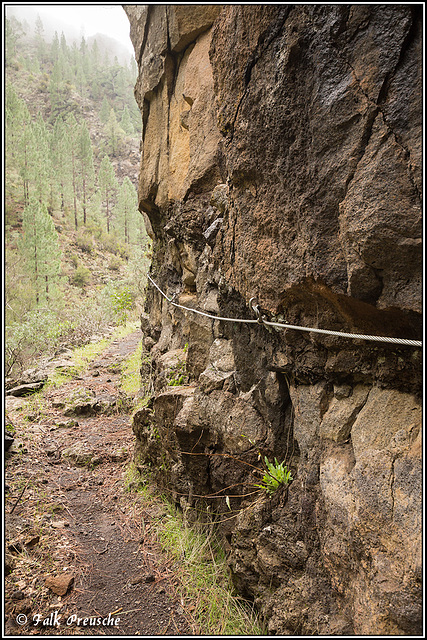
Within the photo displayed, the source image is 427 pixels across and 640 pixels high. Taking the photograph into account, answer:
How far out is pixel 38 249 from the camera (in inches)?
803

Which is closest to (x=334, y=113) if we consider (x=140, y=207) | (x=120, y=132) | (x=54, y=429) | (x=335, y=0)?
(x=335, y=0)

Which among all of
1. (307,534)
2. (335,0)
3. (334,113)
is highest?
(335,0)

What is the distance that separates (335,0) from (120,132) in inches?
2201

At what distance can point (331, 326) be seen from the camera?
176 centimetres

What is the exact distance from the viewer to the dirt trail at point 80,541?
244 centimetres

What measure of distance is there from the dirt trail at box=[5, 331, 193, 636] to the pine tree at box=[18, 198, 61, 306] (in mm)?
16645

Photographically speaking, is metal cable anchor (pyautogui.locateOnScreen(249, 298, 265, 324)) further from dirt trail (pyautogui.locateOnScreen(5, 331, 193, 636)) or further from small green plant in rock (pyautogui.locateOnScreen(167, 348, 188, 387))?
dirt trail (pyautogui.locateOnScreen(5, 331, 193, 636))

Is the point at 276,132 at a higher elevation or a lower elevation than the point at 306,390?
higher

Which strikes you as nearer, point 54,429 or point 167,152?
point 167,152

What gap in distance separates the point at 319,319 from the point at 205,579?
2.23 metres

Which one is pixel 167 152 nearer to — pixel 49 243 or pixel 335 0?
pixel 335 0

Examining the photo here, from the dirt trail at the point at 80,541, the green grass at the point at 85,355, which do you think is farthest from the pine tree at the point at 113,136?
the dirt trail at the point at 80,541

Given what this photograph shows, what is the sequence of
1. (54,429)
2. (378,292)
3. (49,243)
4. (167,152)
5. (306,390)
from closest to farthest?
(378,292) < (306,390) < (167,152) < (54,429) < (49,243)

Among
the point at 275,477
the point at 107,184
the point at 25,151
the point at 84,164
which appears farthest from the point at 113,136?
the point at 275,477
